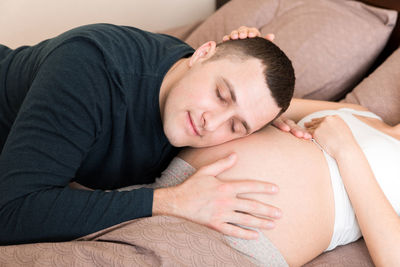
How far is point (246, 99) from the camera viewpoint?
102 centimetres

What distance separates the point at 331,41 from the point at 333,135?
0.60m

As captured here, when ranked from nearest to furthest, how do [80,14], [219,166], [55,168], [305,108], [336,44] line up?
[55,168], [219,166], [305,108], [336,44], [80,14]

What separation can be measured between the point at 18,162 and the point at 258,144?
630 mm

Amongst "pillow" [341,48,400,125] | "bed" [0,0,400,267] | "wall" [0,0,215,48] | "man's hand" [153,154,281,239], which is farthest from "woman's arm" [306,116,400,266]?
"wall" [0,0,215,48]

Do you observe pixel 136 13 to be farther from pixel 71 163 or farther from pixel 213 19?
pixel 71 163

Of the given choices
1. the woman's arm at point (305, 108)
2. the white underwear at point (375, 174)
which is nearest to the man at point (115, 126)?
the white underwear at point (375, 174)

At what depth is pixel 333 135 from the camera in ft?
3.73

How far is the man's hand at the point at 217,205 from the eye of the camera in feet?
3.05

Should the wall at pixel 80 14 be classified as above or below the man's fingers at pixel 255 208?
above

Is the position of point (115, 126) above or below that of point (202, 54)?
below

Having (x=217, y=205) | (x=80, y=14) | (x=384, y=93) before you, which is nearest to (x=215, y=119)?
(x=217, y=205)

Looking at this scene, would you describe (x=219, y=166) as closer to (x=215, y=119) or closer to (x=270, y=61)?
(x=215, y=119)

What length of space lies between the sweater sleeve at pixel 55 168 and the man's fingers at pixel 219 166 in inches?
6.4

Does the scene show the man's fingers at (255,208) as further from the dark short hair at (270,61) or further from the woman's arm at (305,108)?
the woman's arm at (305,108)
